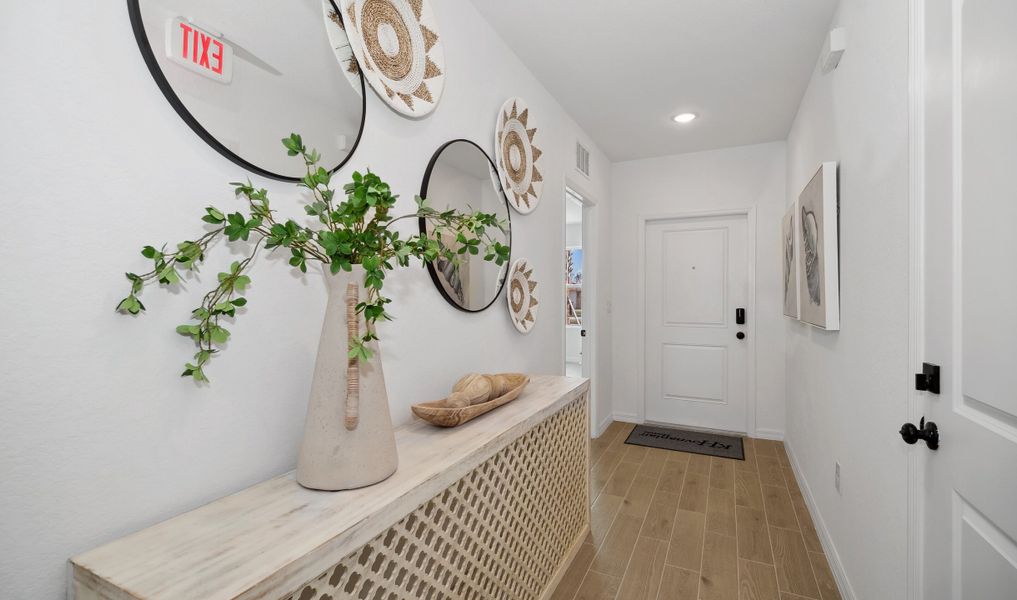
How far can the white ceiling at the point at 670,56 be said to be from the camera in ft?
6.98

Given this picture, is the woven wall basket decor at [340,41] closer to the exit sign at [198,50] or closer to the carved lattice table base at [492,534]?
the exit sign at [198,50]

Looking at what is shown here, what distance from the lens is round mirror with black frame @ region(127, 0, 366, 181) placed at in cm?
95

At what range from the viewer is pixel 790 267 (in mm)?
3084

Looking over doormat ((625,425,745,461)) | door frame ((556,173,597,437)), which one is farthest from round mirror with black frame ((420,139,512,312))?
doormat ((625,425,745,461))

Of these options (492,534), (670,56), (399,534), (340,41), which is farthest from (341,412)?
(670,56)

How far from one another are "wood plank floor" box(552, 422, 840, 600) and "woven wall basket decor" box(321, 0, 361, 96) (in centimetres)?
206

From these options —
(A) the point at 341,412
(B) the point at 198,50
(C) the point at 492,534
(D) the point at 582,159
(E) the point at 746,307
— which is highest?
(D) the point at 582,159

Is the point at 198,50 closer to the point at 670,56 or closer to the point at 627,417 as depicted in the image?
the point at 670,56

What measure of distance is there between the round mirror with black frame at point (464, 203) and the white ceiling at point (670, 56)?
76cm

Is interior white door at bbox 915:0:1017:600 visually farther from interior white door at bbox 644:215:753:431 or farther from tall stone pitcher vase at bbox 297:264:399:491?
interior white door at bbox 644:215:753:431

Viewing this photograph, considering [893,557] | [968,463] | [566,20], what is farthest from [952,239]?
[566,20]

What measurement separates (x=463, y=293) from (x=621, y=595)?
1397 mm

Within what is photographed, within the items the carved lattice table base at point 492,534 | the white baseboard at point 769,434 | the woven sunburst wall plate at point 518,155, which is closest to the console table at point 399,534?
the carved lattice table base at point 492,534

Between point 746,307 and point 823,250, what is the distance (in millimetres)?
2038
